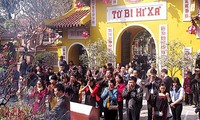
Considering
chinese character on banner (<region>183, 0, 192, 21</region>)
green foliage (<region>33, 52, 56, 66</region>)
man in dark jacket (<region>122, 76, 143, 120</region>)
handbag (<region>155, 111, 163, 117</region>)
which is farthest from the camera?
green foliage (<region>33, 52, 56, 66</region>)

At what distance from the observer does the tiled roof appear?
49.0 feet

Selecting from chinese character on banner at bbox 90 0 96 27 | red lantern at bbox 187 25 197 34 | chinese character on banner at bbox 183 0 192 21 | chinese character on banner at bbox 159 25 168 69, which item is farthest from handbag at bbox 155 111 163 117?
chinese character on banner at bbox 90 0 96 27

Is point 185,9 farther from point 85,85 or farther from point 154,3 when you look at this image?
point 85,85

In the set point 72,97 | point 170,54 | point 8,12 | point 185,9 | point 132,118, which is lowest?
point 132,118

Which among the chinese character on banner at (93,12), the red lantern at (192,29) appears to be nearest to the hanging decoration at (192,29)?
the red lantern at (192,29)

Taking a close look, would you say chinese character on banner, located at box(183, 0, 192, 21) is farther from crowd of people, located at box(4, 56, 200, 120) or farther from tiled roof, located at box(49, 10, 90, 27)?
tiled roof, located at box(49, 10, 90, 27)

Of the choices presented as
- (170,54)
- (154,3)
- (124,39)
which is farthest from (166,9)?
(124,39)

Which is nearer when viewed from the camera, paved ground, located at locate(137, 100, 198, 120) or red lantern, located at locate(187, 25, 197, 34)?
paved ground, located at locate(137, 100, 198, 120)

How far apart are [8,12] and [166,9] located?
1446cm

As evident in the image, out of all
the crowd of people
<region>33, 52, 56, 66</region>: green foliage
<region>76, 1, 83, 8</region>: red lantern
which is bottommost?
the crowd of people

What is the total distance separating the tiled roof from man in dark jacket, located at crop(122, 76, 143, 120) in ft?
26.1

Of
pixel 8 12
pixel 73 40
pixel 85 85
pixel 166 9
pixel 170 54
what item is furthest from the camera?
pixel 8 12

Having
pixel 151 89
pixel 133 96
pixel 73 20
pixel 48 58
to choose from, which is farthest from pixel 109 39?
pixel 133 96

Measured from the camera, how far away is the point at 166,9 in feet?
41.6
